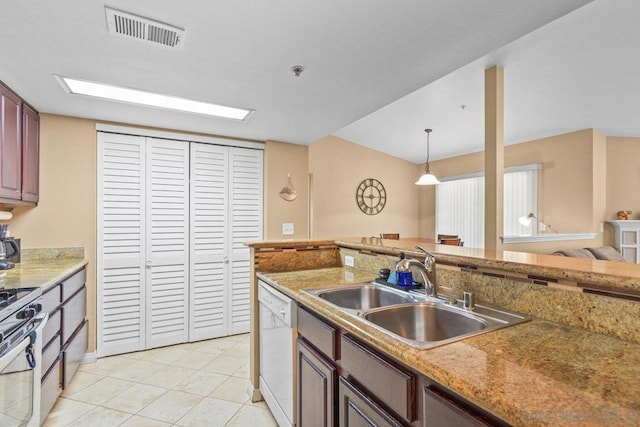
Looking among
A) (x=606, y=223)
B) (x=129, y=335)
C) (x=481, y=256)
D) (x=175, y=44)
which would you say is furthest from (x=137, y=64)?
(x=606, y=223)

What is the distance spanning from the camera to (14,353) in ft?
4.83

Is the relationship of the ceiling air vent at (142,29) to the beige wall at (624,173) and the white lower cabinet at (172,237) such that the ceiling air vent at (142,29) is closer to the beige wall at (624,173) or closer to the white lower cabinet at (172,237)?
the white lower cabinet at (172,237)

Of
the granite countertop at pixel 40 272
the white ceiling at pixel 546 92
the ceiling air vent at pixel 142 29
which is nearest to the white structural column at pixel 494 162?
the white ceiling at pixel 546 92

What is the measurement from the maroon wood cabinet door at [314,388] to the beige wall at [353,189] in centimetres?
395

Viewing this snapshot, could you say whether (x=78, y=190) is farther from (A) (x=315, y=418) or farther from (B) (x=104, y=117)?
(A) (x=315, y=418)

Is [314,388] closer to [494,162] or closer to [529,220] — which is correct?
[494,162]

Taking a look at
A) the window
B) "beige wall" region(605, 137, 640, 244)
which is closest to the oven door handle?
the window

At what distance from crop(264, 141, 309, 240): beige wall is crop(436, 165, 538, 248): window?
3.44 metres

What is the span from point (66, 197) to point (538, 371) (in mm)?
3555

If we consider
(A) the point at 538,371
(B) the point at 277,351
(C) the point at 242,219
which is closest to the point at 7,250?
(C) the point at 242,219

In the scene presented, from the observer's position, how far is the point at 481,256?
4.77ft

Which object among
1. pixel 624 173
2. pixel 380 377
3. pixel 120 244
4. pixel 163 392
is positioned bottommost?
pixel 163 392

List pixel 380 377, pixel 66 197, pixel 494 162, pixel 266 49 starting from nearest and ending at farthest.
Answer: pixel 380 377, pixel 266 49, pixel 66 197, pixel 494 162

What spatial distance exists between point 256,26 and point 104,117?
2119mm
